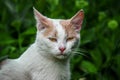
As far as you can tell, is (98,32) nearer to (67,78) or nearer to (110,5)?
(110,5)

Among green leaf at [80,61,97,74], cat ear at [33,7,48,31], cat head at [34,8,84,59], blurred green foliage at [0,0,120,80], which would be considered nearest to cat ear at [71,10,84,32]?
cat head at [34,8,84,59]

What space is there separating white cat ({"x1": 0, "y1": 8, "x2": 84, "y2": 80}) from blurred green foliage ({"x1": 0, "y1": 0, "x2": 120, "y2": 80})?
1.21m

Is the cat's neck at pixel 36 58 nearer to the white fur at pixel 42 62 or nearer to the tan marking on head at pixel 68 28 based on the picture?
the white fur at pixel 42 62

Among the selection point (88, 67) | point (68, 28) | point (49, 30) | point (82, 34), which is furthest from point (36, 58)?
point (82, 34)

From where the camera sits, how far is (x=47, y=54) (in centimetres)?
580

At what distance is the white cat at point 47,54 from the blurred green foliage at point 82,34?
121cm

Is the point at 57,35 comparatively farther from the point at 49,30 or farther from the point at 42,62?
the point at 42,62

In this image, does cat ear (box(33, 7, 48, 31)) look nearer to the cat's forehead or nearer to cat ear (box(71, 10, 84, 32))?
the cat's forehead

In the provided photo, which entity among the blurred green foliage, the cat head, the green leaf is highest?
the cat head

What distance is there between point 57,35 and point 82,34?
219 cm

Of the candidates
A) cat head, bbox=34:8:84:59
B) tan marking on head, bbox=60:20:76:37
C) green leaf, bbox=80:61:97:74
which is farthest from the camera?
green leaf, bbox=80:61:97:74

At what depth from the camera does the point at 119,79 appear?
7.88 metres

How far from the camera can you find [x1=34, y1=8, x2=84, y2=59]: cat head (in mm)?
5629

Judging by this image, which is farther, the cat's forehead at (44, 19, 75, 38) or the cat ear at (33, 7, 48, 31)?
the cat ear at (33, 7, 48, 31)
